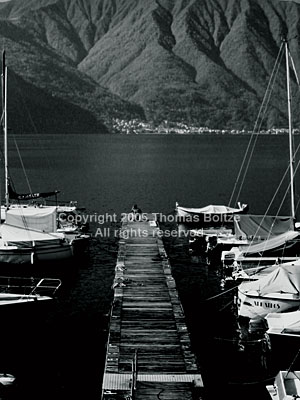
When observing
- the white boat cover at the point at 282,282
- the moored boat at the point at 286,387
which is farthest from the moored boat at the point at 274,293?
the moored boat at the point at 286,387

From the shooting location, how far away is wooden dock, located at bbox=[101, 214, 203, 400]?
25516 millimetres

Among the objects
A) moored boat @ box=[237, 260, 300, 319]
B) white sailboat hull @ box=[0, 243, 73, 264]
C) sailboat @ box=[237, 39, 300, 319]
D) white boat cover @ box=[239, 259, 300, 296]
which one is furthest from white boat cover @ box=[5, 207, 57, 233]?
white boat cover @ box=[239, 259, 300, 296]

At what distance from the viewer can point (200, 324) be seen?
37.0 m

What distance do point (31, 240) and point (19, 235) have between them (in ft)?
3.28

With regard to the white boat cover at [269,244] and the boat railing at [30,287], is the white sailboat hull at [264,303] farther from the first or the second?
the boat railing at [30,287]

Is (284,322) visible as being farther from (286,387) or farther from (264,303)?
(286,387)

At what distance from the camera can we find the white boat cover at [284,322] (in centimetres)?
3097

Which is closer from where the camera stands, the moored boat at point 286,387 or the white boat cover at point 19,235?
the moored boat at point 286,387

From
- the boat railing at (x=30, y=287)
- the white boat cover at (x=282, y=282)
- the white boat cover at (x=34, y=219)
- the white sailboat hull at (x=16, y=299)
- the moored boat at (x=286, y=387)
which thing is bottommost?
the moored boat at (x=286, y=387)

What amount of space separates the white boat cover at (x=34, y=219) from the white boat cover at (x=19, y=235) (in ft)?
3.24

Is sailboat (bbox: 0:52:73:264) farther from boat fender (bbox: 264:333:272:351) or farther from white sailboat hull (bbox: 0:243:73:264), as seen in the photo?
boat fender (bbox: 264:333:272:351)

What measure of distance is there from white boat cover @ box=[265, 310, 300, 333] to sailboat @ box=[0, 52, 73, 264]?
21184 mm

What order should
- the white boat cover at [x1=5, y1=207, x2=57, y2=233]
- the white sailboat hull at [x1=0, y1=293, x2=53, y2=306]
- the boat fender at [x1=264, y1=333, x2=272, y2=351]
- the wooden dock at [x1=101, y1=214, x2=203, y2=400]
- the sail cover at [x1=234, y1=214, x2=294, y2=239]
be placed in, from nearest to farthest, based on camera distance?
the wooden dock at [x1=101, y1=214, x2=203, y2=400] < the boat fender at [x1=264, y1=333, x2=272, y2=351] < the white sailboat hull at [x1=0, y1=293, x2=53, y2=306] < the sail cover at [x1=234, y1=214, x2=294, y2=239] < the white boat cover at [x1=5, y1=207, x2=57, y2=233]

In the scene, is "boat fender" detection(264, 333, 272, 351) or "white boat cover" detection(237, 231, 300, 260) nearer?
"boat fender" detection(264, 333, 272, 351)
